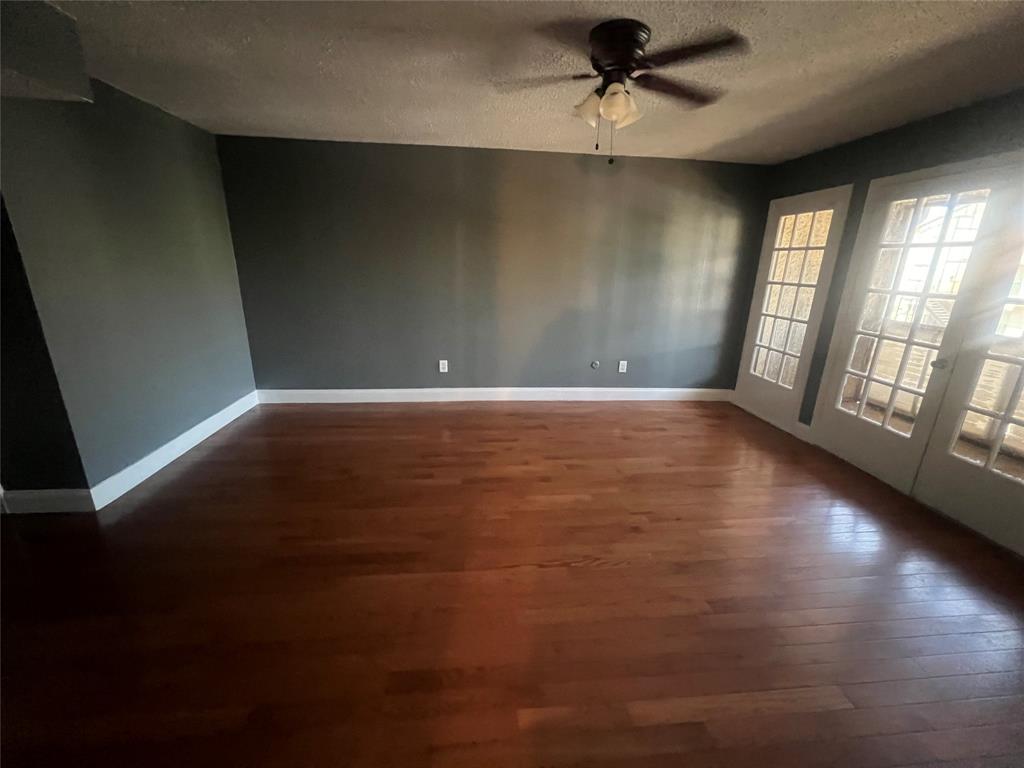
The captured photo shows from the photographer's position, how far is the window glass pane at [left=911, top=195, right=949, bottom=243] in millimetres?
2500

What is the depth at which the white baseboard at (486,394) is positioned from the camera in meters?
3.98

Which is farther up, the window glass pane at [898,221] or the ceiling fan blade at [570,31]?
the ceiling fan blade at [570,31]

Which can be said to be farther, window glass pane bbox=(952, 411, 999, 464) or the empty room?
window glass pane bbox=(952, 411, 999, 464)

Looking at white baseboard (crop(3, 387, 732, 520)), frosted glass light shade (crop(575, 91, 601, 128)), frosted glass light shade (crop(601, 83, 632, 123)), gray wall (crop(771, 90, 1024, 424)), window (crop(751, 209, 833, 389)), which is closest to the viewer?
frosted glass light shade (crop(601, 83, 632, 123))

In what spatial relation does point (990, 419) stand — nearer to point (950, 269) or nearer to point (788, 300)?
point (950, 269)

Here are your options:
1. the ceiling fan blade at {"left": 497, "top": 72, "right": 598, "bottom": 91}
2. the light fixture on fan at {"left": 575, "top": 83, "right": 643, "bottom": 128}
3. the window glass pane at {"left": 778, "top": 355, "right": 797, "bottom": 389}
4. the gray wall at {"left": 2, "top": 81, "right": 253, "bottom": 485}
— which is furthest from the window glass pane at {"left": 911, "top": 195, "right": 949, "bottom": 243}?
the gray wall at {"left": 2, "top": 81, "right": 253, "bottom": 485}

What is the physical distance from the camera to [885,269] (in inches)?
112

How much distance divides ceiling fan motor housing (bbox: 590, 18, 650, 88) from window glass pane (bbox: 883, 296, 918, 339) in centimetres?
238

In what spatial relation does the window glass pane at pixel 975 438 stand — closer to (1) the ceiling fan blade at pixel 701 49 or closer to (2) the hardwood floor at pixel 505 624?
(2) the hardwood floor at pixel 505 624

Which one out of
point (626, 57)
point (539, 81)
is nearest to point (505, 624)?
point (626, 57)

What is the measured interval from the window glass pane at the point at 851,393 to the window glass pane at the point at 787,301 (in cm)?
80

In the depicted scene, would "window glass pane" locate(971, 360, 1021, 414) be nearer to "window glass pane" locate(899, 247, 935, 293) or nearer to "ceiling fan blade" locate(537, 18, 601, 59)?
"window glass pane" locate(899, 247, 935, 293)

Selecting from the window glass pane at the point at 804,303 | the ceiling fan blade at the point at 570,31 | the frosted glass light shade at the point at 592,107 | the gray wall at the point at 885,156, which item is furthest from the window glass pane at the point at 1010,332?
the ceiling fan blade at the point at 570,31

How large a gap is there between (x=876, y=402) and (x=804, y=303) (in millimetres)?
1001
